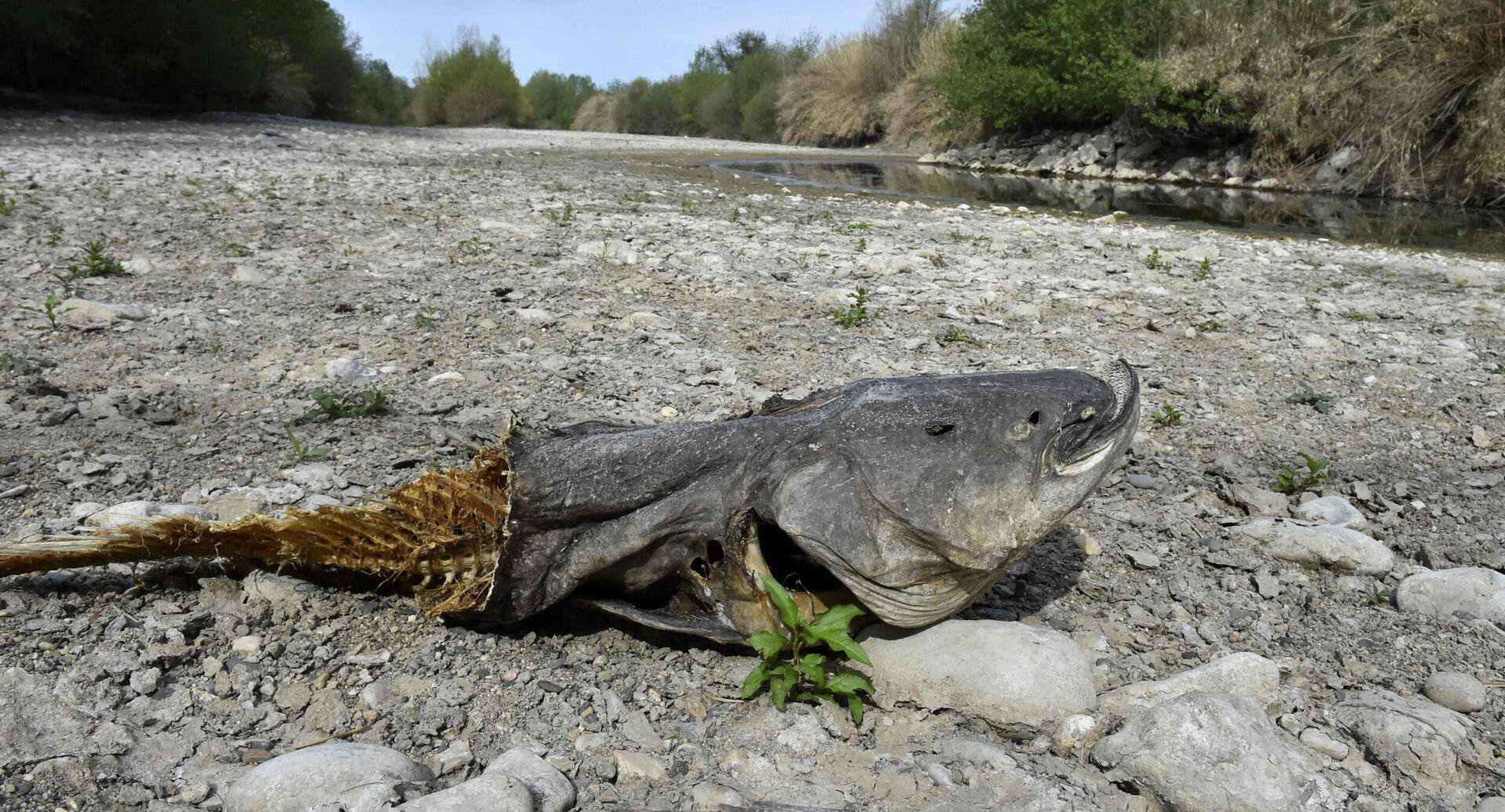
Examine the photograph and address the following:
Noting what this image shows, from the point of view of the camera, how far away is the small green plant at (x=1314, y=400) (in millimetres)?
4070

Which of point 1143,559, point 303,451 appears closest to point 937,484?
point 1143,559

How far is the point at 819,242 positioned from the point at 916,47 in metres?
31.8

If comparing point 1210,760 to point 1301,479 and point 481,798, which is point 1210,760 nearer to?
point 481,798

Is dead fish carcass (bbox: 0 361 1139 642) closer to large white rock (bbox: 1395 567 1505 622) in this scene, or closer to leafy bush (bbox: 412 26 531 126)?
large white rock (bbox: 1395 567 1505 622)

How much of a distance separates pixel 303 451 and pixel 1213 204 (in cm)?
1406

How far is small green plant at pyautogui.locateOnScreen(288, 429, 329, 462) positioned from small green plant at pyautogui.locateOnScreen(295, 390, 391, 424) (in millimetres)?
242

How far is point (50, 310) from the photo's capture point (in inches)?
170

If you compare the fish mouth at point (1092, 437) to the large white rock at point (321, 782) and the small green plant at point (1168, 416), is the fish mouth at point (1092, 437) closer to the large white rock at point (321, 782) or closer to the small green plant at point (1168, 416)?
the large white rock at point (321, 782)

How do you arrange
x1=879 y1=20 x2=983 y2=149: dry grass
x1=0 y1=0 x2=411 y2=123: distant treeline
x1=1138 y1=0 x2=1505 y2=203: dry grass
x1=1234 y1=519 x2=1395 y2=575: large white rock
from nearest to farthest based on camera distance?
x1=1234 y1=519 x2=1395 y2=575: large white rock → x1=1138 y1=0 x2=1505 y2=203: dry grass → x1=0 y1=0 x2=411 y2=123: distant treeline → x1=879 y1=20 x2=983 y2=149: dry grass

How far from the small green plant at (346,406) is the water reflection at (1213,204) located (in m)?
9.97

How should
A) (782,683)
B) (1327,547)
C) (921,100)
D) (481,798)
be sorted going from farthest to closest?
(921,100)
(1327,547)
(782,683)
(481,798)

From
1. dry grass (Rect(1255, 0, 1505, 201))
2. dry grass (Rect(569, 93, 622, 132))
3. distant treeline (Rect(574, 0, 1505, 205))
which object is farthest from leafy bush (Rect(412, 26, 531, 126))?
dry grass (Rect(1255, 0, 1505, 201))

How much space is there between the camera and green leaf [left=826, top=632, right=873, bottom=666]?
190cm

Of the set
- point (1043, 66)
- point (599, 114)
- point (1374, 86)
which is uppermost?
point (599, 114)
